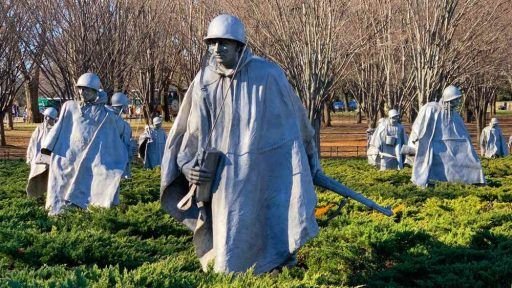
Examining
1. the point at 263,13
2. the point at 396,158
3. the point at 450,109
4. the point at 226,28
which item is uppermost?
the point at 263,13

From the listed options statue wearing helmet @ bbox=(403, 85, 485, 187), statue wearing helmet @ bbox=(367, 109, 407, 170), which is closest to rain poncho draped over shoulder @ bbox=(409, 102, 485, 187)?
statue wearing helmet @ bbox=(403, 85, 485, 187)

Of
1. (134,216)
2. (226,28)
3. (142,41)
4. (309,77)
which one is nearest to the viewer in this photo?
(226,28)

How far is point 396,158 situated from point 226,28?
50.1ft

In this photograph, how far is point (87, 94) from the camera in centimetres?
1132

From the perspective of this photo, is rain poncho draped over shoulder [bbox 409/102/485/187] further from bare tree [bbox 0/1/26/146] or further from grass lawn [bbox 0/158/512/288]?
bare tree [bbox 0/1/26/146]

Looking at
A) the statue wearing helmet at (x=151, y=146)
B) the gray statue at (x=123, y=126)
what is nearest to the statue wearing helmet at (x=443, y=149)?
the gray statue at (x=123, y=126)

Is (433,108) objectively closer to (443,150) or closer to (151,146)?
(443,150)

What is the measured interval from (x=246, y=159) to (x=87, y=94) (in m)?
6.05

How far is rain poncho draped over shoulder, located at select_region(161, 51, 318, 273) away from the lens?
5695mm

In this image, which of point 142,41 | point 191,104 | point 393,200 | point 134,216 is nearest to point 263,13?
point 142,41

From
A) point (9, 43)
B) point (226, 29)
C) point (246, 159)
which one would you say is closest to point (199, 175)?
point (246, 159)

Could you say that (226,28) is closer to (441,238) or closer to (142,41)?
(441,238)

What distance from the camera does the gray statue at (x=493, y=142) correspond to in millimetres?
28656

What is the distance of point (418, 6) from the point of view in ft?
69.3
